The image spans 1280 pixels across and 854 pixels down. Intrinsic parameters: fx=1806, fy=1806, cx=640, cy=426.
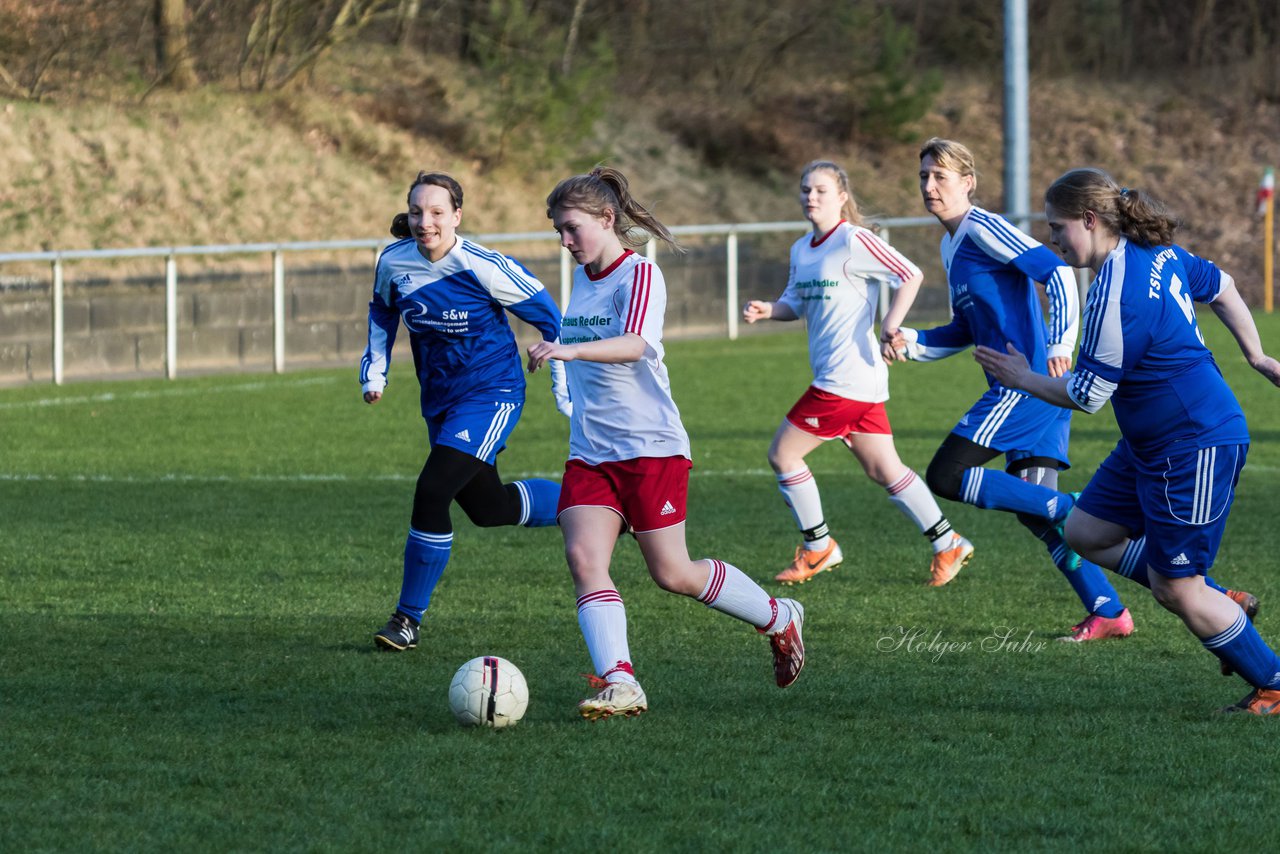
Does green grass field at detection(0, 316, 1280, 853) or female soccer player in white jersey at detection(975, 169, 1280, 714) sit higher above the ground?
female soccer player in white jersey at detection(975, 169, 1280, 714)

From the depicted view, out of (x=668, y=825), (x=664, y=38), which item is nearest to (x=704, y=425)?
(x=668, y=825)

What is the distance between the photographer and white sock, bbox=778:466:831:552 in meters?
7.79

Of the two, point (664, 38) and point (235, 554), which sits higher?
point (664, 38)

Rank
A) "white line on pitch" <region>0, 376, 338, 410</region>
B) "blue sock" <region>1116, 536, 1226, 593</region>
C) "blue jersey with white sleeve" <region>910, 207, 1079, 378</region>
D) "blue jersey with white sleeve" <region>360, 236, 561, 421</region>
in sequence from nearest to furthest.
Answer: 1. "blue sock" <region>1116, 536, 1226, 593</region>
2. "blue jersey with white sleeve" <region>360, 236, 561, 421</region>
3. "blue jersey with white sleeve" <region>910, 207, 1079, 378</region>
4. "white line on pitch" <region>0, 376, 338, 410</region>

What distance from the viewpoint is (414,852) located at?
12.7ft

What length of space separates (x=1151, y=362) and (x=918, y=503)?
2919mm

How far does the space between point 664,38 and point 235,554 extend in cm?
2458

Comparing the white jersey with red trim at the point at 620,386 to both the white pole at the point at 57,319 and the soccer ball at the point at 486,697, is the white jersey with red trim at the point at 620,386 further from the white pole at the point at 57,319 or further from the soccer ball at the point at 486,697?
the white pole at the point at 57,319

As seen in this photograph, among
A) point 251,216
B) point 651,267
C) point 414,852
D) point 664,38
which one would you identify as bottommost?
point 414,852

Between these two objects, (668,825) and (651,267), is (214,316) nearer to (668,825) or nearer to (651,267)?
(651,267)

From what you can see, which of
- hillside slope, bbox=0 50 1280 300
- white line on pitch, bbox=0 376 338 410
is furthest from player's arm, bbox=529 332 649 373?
hillside slope, bbox=0 50 1280 300

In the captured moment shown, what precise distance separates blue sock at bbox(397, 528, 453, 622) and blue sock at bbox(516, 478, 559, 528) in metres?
0.46

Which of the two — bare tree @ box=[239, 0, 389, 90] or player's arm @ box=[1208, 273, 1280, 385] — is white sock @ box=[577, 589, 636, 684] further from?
bare tree @ box=[239, 0, 389, 90]

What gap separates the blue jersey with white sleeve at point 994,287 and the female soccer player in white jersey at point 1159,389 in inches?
65.4
